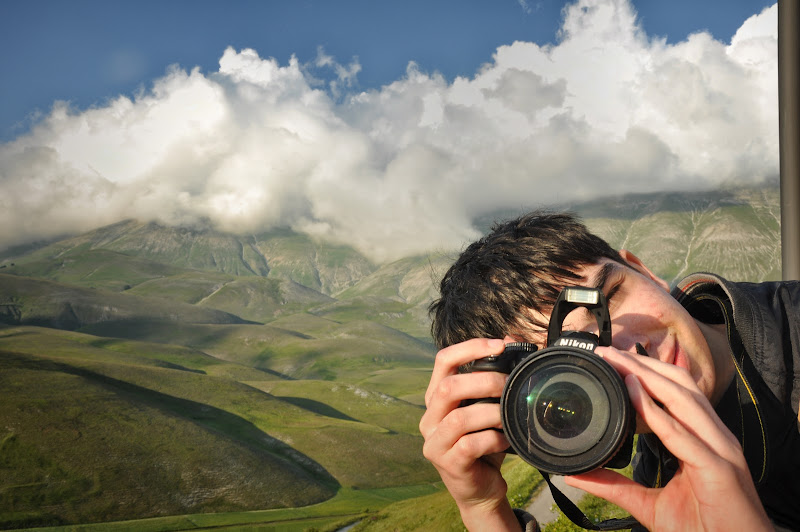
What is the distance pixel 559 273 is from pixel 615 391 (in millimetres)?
863

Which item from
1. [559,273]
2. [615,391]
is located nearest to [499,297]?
[559,273]

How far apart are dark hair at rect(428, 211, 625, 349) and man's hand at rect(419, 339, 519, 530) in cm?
22

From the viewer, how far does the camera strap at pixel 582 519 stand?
2.62 m

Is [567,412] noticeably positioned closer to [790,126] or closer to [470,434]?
[470,434]

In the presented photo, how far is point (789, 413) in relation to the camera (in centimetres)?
264

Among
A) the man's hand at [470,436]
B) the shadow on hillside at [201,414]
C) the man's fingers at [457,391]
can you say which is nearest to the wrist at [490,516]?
the man's hand at [470,436]

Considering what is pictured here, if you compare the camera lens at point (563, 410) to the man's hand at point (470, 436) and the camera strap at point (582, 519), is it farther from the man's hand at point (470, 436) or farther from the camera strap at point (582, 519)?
the man's hand at point (470, 436)

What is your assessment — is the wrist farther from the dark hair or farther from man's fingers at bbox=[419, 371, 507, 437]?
the dark hair

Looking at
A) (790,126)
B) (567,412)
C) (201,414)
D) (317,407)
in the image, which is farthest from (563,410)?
(317,407)

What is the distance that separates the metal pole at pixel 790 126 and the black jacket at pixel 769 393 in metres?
1.61

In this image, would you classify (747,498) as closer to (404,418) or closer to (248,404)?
(248,404)

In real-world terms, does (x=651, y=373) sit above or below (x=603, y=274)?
below

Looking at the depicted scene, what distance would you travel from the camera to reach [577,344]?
2.42 metres

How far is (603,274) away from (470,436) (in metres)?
1.14
